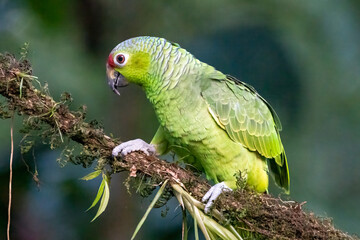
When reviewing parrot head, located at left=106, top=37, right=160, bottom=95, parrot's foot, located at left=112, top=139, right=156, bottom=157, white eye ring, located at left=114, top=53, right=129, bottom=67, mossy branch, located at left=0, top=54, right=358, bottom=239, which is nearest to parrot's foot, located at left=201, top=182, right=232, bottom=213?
mossy branch, located at left=0, top=54, right=358, bottom=239

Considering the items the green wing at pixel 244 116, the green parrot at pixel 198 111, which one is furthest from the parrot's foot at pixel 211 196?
the green wing at pixel 244 116

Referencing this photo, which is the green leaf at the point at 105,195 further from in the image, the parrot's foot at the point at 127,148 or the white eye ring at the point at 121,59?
the white eye ring at the point at 121,59

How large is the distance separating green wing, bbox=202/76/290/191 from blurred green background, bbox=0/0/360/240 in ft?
5.73

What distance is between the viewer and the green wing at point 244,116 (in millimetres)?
2805

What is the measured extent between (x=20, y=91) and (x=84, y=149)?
15.7 inches

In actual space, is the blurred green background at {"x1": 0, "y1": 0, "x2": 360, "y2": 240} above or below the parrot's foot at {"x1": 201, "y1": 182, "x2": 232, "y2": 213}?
above

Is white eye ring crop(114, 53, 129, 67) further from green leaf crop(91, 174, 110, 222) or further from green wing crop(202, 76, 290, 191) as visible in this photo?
green leaf crop(91, 174, 110, 222)

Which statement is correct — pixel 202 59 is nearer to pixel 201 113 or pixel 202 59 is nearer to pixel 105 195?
pixel 201 113

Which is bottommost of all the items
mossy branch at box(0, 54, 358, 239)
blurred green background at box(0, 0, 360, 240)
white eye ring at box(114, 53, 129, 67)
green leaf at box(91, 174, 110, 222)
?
green leaf at box(91, 174, 110, 222)

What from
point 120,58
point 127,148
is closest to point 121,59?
point 120,58

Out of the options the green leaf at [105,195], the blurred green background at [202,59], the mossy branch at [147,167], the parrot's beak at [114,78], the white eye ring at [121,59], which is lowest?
the green leaf at [105,195]

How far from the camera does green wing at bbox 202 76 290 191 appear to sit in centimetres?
280

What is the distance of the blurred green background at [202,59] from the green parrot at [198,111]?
5.60 feet

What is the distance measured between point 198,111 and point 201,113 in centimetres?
2
